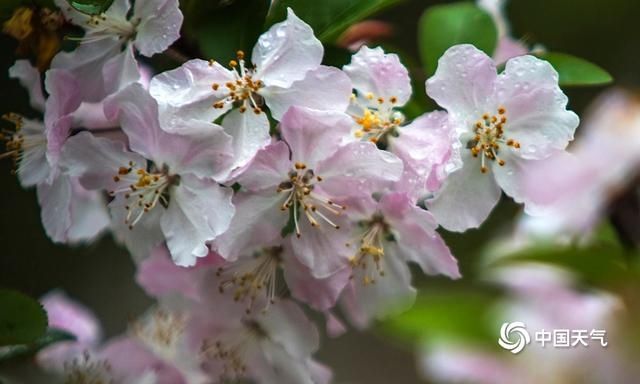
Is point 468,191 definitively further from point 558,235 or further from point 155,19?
point 155,19

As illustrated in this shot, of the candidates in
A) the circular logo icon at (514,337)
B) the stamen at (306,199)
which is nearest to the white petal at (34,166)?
the stamen at (306,199)

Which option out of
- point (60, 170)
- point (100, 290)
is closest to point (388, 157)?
point (60, 170)

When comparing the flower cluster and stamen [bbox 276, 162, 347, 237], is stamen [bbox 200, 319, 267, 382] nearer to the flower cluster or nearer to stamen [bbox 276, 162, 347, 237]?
the flower cluster

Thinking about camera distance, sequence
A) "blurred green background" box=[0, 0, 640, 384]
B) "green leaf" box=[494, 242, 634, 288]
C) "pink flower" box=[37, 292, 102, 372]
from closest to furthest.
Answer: "green leaf" box=[494, 242, 634, 288]
"pink flower" box=[37, 292, 102, 372]
"blurred green background" box=[0, 0, 640, 384]

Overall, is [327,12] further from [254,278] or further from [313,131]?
[254,278]

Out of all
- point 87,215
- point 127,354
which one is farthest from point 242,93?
point 127,354

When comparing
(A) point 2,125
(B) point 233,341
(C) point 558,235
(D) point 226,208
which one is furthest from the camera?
(A) point 2,125

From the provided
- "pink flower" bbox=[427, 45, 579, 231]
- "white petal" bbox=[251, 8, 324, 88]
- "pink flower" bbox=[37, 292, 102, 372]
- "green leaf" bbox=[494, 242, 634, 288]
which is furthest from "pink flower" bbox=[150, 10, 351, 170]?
"pink flower" bbox=[37, 292, 102, 372]
